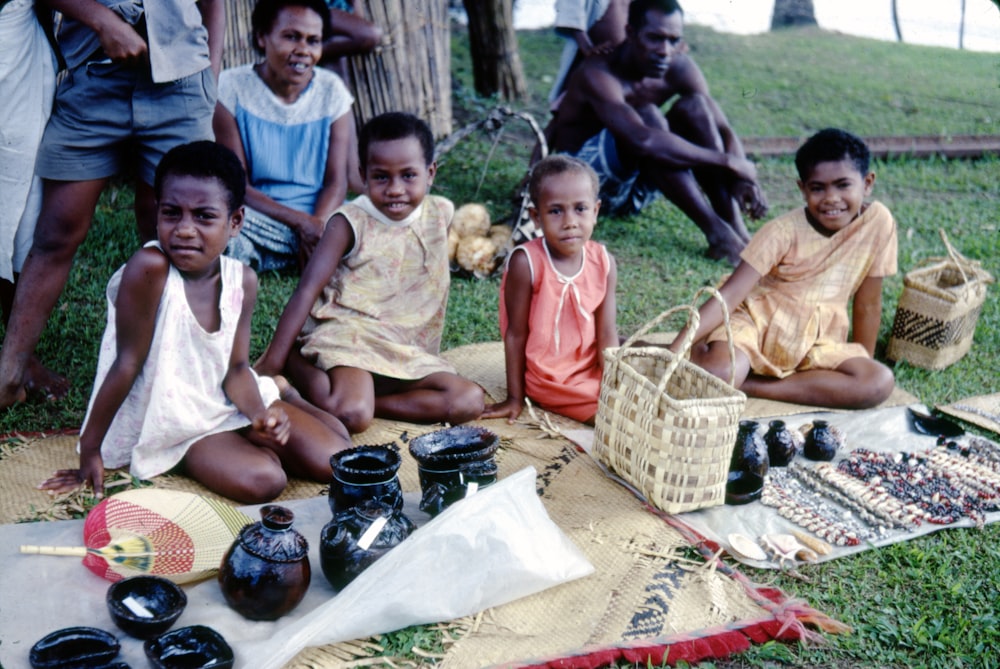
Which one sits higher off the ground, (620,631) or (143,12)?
(143,12)

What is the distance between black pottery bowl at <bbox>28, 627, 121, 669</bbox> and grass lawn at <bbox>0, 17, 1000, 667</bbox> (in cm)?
67

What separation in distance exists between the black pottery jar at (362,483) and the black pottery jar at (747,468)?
1.15 meters

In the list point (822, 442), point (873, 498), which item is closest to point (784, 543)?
point (873, 498)

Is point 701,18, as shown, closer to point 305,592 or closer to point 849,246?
point 849,246

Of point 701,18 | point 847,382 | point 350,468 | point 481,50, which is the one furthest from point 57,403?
point 701,18

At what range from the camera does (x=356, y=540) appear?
252cm

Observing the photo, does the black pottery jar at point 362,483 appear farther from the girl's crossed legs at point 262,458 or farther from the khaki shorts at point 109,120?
the khaki shorts at point 109,120

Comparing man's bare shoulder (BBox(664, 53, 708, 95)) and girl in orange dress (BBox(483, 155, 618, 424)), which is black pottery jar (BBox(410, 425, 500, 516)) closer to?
girl in orange dress (BBox(483, 155, 618, 424))

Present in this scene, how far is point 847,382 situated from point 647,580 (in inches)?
65.7

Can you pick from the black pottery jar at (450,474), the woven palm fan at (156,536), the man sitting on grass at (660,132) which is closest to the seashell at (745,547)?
the black pottery jar at (450,474)

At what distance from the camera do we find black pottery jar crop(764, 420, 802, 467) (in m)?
3.46

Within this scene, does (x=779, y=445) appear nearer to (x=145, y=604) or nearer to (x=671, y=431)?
(x=671, y=431)

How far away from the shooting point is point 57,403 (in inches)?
141

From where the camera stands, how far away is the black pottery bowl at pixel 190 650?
7.26 ft
